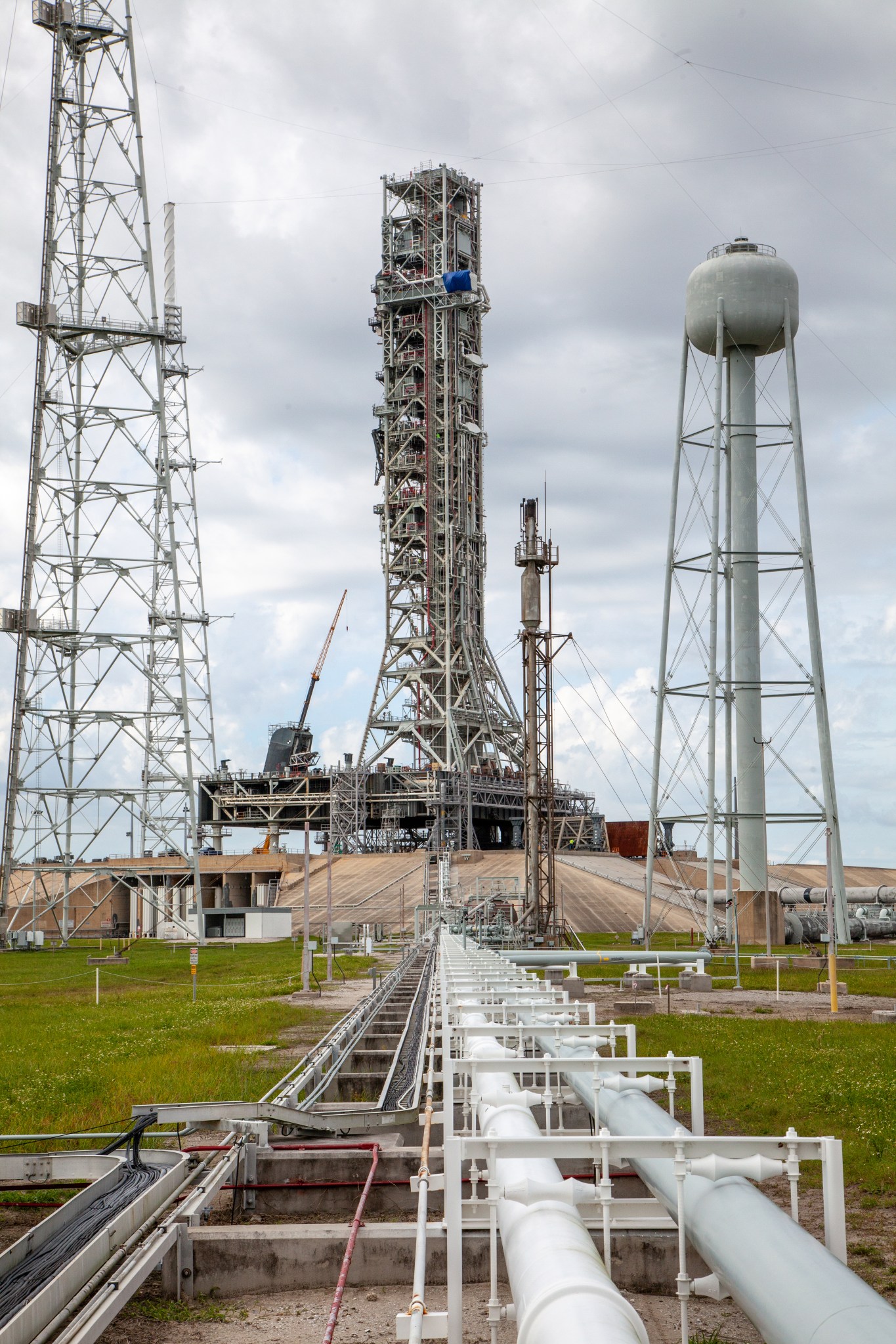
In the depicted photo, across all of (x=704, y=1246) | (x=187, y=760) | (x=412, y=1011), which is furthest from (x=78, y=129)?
(x=704, y=1246)

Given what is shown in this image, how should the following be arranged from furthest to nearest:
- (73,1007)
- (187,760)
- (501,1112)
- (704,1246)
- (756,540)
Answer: (187,760) → (756,540) → (73,1007) → (501,1112) → (704,1246)

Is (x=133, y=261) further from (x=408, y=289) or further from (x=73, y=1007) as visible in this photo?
(x=408, y=289)

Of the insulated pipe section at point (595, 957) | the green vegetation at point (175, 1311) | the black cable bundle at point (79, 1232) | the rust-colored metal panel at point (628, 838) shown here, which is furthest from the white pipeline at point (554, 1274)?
the rust-colored metal panel at point (628, 838)

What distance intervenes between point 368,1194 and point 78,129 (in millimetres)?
56745

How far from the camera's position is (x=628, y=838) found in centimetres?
10644

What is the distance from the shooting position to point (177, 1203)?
462 inches

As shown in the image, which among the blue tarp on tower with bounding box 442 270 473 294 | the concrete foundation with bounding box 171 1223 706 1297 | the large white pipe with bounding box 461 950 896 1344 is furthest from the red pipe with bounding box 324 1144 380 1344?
the blue tarp on tower with bounding box 442 270 473 294

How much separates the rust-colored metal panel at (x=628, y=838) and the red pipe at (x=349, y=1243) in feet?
306

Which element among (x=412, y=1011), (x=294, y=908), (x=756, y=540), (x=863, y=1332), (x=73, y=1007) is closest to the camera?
(x=863, y=1332)

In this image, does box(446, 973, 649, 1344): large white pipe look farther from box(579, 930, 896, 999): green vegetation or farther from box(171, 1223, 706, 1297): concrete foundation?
box(579, 930, 896, 999): green vegetation

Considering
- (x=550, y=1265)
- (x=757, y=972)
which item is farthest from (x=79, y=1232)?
(x=757, y=972)

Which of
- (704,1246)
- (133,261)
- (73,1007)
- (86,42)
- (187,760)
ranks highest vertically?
(86,42)

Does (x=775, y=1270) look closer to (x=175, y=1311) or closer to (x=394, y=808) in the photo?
(x=175, y=1311)

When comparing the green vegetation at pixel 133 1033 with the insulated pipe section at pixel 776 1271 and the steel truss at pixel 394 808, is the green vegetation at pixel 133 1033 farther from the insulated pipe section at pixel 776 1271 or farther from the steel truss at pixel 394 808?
the steel truss at pixel 394 808
